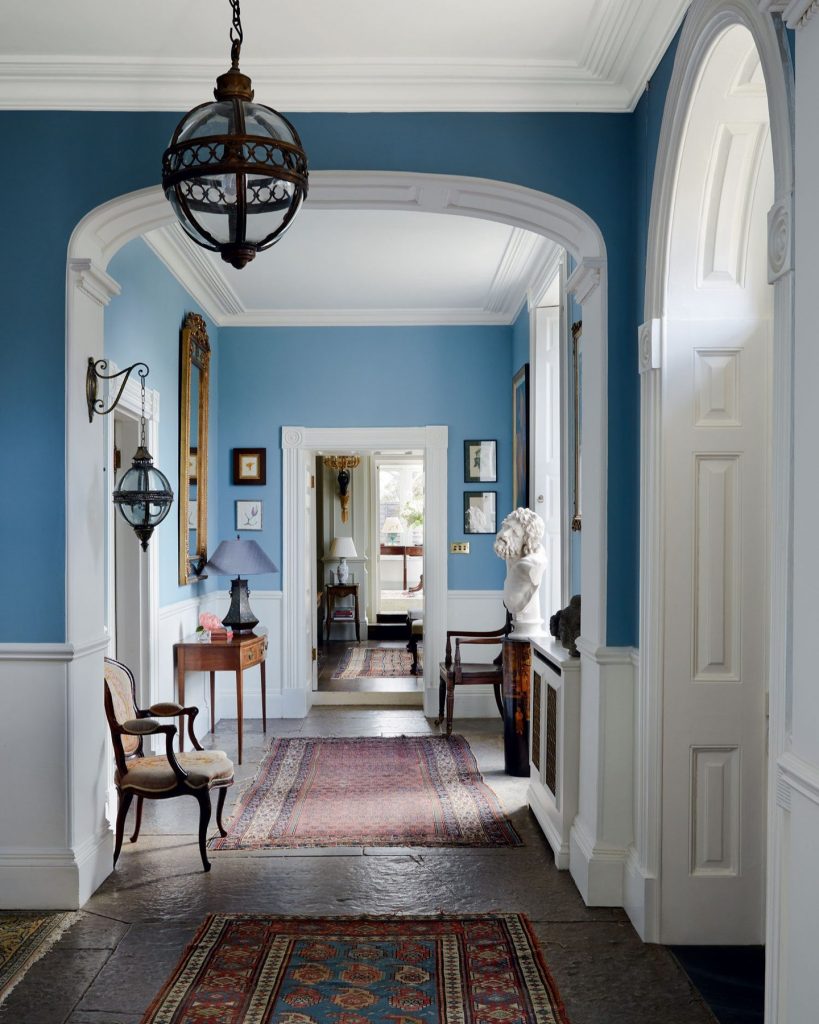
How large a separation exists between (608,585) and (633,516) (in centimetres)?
29

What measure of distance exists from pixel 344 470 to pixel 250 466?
523 cm

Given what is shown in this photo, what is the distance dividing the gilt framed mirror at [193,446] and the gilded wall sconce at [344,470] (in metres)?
5.51

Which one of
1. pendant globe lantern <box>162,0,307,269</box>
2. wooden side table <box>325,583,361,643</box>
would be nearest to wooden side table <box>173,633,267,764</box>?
pendant globe lantern <box>162,0,307,269</box>

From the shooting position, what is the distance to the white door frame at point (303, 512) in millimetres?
8055

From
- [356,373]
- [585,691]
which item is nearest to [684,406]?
[585,691]

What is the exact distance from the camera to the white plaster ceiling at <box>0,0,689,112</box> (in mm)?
3352

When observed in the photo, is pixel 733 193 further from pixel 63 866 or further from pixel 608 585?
pixel 63 866

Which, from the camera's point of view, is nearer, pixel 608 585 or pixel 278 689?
pixel 608 585

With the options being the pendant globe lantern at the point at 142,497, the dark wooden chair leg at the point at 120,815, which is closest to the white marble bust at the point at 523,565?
the pendant globe lantern at the point at 142,497

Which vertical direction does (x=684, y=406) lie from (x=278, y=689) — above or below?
above

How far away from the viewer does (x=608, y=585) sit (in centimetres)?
379

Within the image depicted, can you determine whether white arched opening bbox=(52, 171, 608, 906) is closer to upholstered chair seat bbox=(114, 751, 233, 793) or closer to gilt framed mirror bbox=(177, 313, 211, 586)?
upholstered chair seat bbox=(114, 751, 233, 793)

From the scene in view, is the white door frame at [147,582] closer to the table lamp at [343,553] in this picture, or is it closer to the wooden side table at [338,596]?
the wooden side table at [338,596]

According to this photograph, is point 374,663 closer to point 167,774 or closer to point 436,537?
point 436,537
